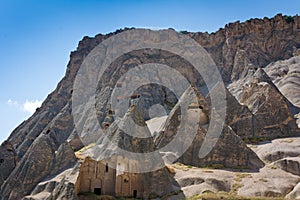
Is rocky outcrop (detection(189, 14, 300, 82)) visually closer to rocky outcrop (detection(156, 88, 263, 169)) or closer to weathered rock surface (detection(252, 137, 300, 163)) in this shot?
weathered rock surface (detection(252, 137, 300, 163))

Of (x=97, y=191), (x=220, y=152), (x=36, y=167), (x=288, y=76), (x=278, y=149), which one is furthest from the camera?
(x=288, y=76)

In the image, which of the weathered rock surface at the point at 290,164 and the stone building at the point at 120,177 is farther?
the weathered rock surface at the point at 290,164

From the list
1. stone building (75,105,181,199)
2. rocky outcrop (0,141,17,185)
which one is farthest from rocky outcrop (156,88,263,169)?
rocky outcrop (0,141,17,185)

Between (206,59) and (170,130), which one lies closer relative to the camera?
(170,130)

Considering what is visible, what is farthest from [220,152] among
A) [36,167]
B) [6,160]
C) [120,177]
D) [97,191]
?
[6,160]

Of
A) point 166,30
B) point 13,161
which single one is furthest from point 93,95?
point 13,161

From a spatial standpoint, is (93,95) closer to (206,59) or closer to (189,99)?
(206,59)

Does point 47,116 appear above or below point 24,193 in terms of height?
above

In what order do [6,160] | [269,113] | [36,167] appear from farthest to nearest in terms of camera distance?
[269,113]
[6,160]
[36,167]

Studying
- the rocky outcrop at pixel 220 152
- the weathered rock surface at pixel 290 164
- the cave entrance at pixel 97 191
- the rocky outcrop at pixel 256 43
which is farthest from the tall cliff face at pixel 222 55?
the weathered rock surface at pixel 290 164

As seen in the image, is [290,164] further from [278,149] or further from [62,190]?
[62,190]

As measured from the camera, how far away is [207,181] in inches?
1243

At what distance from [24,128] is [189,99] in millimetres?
41166

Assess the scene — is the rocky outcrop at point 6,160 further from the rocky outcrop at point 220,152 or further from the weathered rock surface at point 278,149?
the weathered rock surface at point 278,149
